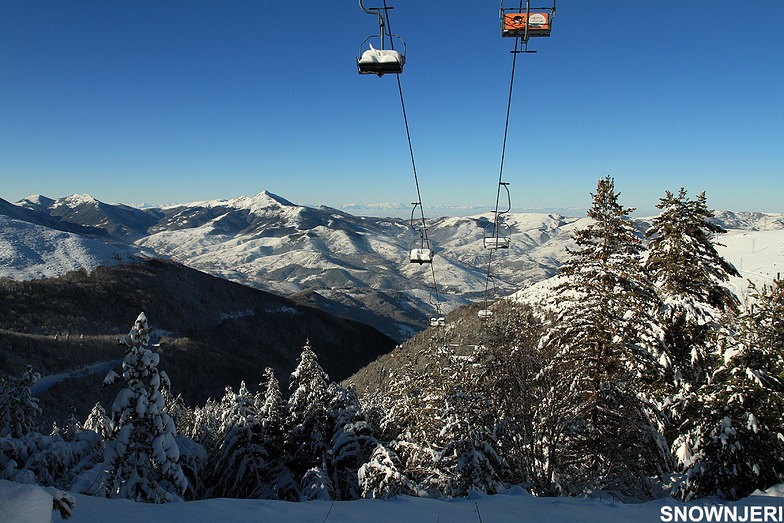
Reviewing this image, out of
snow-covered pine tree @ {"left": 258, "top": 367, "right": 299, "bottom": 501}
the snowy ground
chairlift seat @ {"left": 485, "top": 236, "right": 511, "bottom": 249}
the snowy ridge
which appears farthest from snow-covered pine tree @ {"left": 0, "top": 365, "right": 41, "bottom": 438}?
the snowy ridge

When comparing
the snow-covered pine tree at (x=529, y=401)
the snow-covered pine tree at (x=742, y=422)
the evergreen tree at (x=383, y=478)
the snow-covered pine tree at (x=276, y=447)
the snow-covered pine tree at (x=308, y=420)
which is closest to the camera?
the snow-covered pine tree at (x=742, y=422)

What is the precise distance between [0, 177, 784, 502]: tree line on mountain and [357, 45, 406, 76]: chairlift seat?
28.8ft

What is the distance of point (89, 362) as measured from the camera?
277 ft

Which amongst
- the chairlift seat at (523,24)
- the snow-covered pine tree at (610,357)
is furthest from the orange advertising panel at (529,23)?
the snow-covered pine tree at (610,357)

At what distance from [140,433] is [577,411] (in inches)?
487

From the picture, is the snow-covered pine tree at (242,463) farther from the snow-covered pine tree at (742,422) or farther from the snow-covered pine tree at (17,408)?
the snow-covered pine tree at (742,422)

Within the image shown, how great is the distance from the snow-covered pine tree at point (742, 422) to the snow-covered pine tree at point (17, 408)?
78.8 feet

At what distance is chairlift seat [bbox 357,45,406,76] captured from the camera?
7151 millimetres

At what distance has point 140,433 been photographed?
11.7 meters

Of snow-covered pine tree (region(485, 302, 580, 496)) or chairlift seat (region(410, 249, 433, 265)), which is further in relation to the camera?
chairlift seat (region(410, 249, 433, 265))

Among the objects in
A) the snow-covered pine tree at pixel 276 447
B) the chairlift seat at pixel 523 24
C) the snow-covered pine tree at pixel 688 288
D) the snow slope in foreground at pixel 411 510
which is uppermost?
the chairlift seat at pixel 523 24

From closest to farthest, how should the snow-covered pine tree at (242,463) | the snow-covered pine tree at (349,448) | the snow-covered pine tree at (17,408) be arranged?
the snow-covered pine tree at (349,448)
the snow-covered pine tree at (242,463)
the snow-covered pine tree at (17,408)

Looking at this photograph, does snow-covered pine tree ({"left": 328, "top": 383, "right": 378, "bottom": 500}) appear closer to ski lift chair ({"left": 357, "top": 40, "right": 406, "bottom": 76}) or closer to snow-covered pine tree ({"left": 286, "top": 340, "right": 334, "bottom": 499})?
snow-covered pine tree ({"left": 286, "top": 340, "right": 334, "bottom": 499})

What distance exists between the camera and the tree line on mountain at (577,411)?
11.3 m
